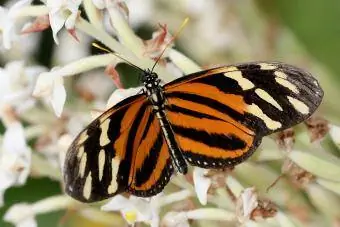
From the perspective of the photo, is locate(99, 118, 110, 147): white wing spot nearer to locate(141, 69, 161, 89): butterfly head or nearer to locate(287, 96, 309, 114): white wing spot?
locate(141, 69, 161, 89): butterfly head

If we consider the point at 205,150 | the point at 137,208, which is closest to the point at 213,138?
the point at 205,150

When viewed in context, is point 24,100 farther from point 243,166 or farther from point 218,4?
point 218,4

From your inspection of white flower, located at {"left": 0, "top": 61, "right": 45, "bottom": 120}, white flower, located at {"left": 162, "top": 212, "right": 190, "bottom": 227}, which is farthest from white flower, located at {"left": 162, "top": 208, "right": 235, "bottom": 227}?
white flower, located at {"left": 0, "top": 61, "right": 45, "bottom": 120}

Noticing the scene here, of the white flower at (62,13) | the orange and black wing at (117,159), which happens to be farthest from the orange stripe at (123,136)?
the white flower at (62,13)

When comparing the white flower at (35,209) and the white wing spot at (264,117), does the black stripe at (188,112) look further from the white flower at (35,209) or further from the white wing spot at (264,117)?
the white flower at (35,209)

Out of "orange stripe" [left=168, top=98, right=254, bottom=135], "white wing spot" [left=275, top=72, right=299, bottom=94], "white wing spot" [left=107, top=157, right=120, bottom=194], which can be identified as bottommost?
"white wing spot" [left=107, top=157, right=120, bottom=194]

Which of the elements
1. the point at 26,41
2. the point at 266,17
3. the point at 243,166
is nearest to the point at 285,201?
the point at 243,166

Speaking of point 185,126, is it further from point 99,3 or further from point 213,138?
point 99,3
